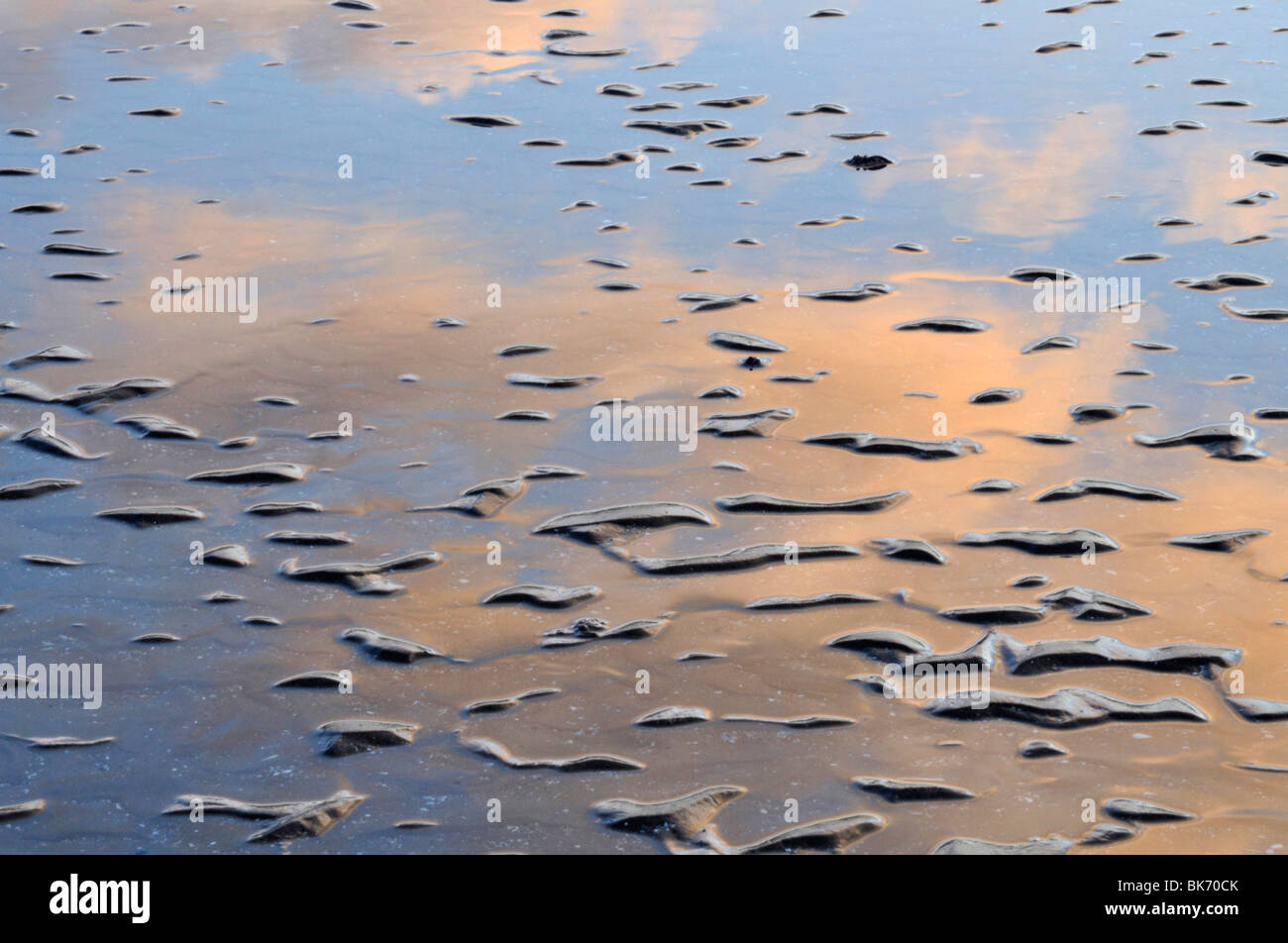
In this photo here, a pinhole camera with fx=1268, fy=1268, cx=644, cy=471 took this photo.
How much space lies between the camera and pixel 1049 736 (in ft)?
11.0

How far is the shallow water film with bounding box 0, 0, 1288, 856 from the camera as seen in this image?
3.25 m

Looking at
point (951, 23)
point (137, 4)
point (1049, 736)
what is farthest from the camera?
point (137, 4)

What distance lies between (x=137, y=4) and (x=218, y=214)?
4600 mm

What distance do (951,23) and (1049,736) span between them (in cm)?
720

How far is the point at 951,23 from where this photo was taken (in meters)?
9.25

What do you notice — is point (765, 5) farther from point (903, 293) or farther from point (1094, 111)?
point (903, 293)

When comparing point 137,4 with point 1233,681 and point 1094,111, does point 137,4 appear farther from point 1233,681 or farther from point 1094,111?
point 1233,681

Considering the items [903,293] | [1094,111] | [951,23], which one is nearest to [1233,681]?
[903,293]

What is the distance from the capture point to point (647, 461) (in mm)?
4609

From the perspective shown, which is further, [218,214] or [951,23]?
[951,23]

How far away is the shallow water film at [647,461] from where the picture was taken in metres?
3.25

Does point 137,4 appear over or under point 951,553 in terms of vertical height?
over

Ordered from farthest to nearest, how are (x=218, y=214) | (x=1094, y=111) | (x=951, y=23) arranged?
(x=951, y=23), (x=1094, y=111), (x=218, y=214)
